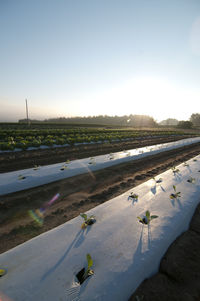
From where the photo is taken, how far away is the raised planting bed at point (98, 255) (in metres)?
1.46

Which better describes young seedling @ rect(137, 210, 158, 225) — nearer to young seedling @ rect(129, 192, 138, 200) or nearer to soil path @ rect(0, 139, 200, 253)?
young seedling @ rect(129, 192, 138, 200)

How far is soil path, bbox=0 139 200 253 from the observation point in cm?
281

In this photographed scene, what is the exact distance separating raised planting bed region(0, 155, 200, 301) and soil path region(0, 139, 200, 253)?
78 cm

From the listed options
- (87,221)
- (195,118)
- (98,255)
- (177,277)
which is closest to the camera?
(177,277)

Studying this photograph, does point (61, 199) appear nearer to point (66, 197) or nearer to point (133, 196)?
point (66, 197)

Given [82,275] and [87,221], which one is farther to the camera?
[87,221]

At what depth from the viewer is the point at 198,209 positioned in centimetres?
317

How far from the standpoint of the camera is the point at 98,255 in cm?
184

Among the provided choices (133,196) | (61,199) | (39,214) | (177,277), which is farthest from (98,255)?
(61,199)

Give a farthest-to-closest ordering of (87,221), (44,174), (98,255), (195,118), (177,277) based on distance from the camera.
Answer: (195,118) → (44,174) → (87,221) → (98,255) → (177,277)

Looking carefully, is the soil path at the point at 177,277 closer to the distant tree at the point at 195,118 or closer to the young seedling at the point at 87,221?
the young seedling at the point at 87,221

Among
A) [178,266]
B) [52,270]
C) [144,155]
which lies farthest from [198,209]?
[144,155]

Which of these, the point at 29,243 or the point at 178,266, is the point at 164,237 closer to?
the point at 178,266

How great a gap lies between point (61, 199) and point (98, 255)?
2349mm
